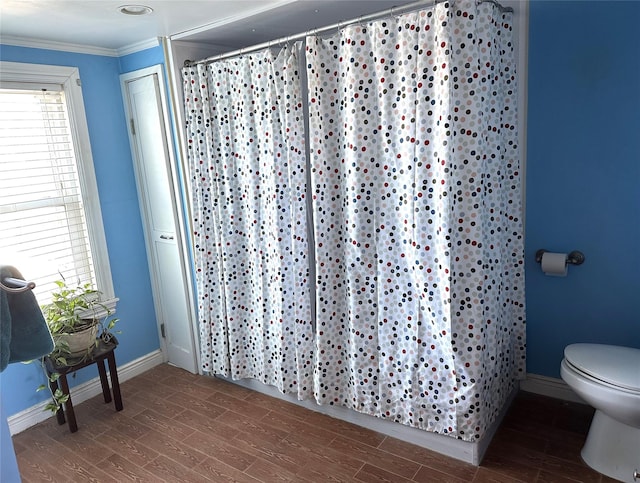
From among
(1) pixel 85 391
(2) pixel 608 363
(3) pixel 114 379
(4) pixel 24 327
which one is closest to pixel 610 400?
(2) pixel 608 363

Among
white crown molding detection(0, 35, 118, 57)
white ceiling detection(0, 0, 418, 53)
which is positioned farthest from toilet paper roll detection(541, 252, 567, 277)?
white crown molding detection(0, 35, 118, 57)

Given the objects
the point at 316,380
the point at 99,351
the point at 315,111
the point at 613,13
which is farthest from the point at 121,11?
the point at 613,13

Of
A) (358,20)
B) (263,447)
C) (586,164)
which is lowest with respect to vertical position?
(263,447)

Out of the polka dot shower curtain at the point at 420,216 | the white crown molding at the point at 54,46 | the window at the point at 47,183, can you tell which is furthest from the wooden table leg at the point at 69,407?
the white crown molding at the point at 54,46

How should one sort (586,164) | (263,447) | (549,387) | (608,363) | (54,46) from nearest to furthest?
(608,363) < (586,164) < (263,447) < (549,387) < (54,46)

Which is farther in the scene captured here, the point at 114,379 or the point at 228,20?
the point at 114,379

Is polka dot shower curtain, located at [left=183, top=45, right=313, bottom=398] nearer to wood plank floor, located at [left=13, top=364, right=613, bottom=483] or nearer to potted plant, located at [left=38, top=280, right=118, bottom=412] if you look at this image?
wood plank floor, located at [left=13, top=364, right=613, bottom=483]

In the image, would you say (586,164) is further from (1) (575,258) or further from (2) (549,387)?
(2) (549,387)

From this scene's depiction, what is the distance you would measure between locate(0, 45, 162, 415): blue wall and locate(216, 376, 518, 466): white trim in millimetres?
1248

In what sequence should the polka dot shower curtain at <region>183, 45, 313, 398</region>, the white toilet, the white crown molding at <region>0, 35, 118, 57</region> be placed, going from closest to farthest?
1. the white toilet
2. the polka dot shower curtain at <region>183, 45, 313, 398</region>
3. the white crown molding at <region>0, 35, 118, 57</region>

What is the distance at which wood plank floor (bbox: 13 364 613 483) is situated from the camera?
2088mm

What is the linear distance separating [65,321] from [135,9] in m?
1.71

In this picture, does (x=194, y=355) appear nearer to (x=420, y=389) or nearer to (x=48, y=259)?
(x=48, y=259)

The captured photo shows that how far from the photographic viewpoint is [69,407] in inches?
100
